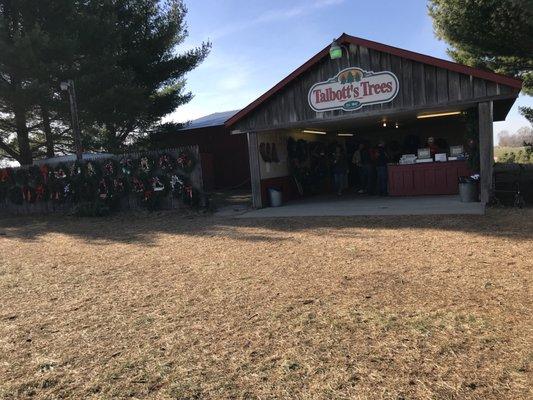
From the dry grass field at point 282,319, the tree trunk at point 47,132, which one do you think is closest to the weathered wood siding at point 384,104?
the dry grass field at point 282,319

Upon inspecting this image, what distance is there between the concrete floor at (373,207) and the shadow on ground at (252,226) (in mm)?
620

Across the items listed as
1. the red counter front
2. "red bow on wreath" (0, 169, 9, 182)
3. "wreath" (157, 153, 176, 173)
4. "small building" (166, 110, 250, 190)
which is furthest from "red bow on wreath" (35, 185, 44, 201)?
the red counter front

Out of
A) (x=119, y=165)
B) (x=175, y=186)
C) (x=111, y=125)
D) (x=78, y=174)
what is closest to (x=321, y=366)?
(x=175, y=186)

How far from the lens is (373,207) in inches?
480

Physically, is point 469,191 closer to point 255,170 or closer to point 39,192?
point 255,170

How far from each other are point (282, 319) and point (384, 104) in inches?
353

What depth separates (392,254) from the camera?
6832 mm

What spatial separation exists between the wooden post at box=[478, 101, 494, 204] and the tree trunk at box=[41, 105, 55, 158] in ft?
48.7

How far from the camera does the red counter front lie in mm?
13945

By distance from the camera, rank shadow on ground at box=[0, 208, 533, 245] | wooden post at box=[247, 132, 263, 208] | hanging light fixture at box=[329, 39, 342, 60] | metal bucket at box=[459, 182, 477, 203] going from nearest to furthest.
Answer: shadow on ground at box=[0, 208, 533, 245] → metal bucket at box=[459, 182, 477, 203] → hanging light fixture at box=[329, 39, 342, 60] → wooden post at box=[247, 132, 263, 208]

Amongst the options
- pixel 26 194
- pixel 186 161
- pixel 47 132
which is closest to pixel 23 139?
pixel 47 132

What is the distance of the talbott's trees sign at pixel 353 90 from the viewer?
12.0m

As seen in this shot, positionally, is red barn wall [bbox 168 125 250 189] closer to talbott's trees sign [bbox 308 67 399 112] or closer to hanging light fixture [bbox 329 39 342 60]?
talbott's trees sign [bbox 308 67 399 112]

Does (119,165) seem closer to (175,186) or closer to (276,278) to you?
(175,186)
